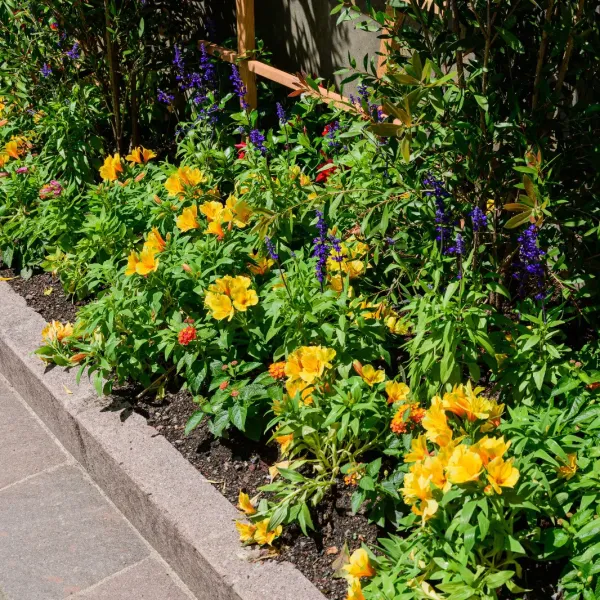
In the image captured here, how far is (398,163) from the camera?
131 inches

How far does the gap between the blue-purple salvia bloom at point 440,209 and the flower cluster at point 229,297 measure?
0.73 meters

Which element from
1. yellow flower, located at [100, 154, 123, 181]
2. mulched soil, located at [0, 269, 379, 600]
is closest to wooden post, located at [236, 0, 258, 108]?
yellow flower, located at [100, 154, 123, 181]

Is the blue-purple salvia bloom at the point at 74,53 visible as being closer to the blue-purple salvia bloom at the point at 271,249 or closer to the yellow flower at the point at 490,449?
the blue-purple salvia bloom at the point at 271,249

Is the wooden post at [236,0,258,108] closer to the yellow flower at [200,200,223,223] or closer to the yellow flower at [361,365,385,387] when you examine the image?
the yellow flower at [200,200,223,223]

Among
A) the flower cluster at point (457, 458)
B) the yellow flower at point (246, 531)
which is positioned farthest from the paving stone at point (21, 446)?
the flower cluster at point (457, 458)

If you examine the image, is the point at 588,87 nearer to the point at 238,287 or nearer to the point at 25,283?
the point at 238,287

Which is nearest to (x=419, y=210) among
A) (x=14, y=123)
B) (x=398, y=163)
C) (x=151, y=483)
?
(x=398, y=163)

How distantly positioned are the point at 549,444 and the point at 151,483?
4.80 ft

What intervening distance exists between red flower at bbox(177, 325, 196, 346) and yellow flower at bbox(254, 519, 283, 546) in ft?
2.65

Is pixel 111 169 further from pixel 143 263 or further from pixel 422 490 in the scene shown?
pixel 422 490

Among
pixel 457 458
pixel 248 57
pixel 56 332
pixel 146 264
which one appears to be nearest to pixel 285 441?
pixel 457 458

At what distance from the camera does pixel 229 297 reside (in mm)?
3455

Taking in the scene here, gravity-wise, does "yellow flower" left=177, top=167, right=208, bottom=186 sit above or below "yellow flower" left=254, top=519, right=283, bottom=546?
above

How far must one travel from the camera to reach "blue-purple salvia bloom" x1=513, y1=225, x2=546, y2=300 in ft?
9.39
